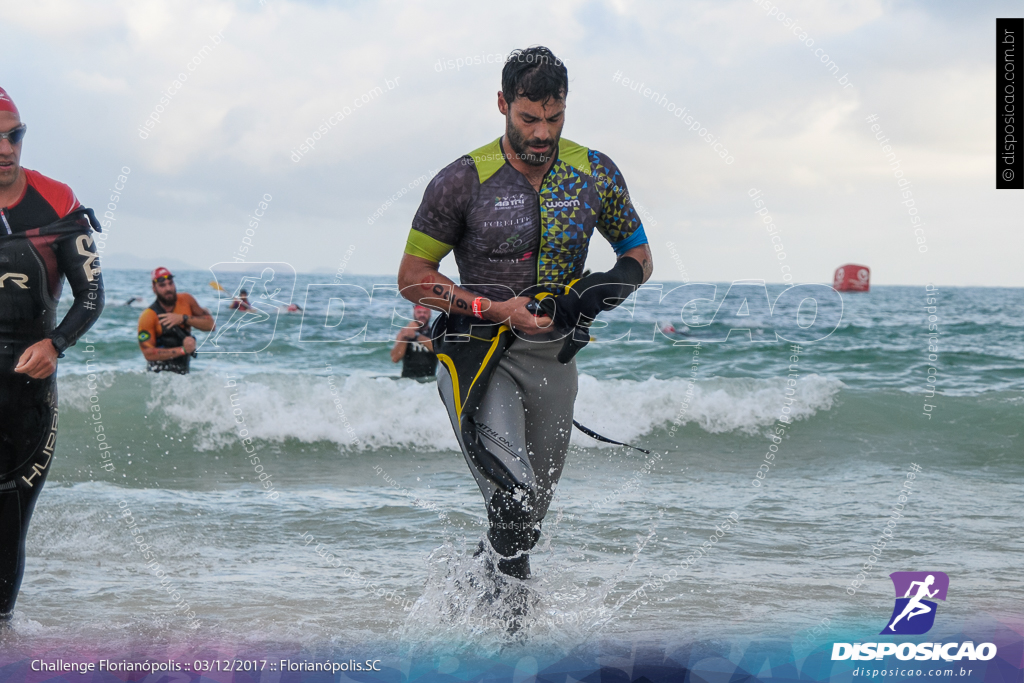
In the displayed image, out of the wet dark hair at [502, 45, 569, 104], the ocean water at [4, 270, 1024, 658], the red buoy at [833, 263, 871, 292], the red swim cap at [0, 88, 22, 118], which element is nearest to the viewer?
the wet dark hair at [502, 45, 569, 104]

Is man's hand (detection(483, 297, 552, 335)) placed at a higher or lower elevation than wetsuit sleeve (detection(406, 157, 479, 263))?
lower

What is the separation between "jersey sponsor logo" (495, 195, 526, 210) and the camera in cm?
343

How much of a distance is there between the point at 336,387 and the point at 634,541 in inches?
284

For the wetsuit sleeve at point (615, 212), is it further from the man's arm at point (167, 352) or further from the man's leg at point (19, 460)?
the man's arm at point (167, 352)

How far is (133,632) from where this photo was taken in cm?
399

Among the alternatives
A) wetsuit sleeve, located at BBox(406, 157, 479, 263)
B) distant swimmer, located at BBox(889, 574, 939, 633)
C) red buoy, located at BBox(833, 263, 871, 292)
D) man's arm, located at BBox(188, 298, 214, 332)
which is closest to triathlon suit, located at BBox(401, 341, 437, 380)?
man's arm, located at BBox(188, 298, 214, 332)

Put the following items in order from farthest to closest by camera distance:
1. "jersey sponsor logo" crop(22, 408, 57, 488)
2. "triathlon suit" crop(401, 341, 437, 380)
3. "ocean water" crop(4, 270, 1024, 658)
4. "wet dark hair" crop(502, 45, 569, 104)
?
1. "triathlon suit" crop(401, 341, 437, 380)
2. "ocean water" crop(4, 270, 1024, 658)
3. "jersey sponsor logo" crop(22, 408, 57, 488)
4. "wet dark hair" crop(502, 45, 569, 104)

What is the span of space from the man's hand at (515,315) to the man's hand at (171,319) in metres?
7.58

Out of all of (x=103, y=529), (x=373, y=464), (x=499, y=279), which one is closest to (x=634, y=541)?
(x=499, y=279)

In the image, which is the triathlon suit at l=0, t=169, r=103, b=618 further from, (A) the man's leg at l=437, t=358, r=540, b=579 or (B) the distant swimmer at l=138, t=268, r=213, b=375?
(B) the distant swimmer at l=138, t=268, r=213, b=375

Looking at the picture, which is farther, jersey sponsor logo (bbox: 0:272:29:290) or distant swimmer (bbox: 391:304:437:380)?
distant swimmer (bbox: 391:304:437:380)

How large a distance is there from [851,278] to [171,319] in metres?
42.0

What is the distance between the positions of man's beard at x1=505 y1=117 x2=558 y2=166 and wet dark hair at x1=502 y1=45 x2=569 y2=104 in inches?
4.5

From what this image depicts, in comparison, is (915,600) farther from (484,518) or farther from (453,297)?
(484,518)
